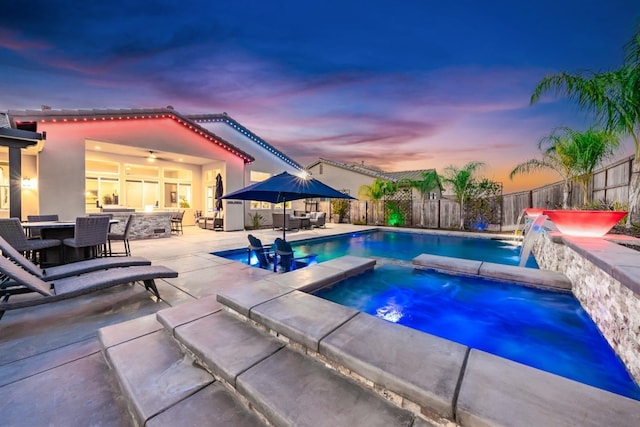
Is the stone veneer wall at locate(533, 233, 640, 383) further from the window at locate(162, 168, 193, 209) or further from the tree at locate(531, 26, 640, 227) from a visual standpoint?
the window at locate(162, 168, 193, 209)

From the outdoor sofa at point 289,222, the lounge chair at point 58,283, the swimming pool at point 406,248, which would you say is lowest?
the swimming pool at point 406,248

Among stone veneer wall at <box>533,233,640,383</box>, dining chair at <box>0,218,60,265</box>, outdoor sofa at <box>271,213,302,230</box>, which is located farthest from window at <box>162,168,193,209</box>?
stone veneer wall at <box>533,233,640,383</box>

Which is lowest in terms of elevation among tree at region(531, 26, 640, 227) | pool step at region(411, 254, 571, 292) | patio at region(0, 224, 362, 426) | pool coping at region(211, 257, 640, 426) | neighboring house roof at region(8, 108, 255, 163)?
patio at region(0, 224, 362, 426)

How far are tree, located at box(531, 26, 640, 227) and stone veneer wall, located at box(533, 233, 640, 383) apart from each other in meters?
2.40

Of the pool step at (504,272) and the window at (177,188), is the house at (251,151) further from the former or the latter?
the pool step at (504,272)

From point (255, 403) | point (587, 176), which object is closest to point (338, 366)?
point (255, 403)

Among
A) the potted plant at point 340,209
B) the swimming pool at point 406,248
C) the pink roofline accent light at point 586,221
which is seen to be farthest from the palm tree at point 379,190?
the pink roofline accent light at point 586,221

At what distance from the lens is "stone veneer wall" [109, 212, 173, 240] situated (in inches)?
384

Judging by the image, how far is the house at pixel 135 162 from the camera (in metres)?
8.11

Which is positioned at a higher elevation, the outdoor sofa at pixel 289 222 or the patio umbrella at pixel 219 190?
the patio umbrella at pixel 219 190

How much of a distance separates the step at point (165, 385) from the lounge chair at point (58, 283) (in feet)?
2.71

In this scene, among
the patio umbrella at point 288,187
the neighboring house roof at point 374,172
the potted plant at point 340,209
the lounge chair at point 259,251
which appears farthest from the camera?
the neighboring house roof at point 374,172

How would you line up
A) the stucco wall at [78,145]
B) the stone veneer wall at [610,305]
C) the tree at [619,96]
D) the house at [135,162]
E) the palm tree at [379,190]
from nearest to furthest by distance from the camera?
the stone veneer wall at [610,305] → the tree at [619,96] → the stucco wall at [78,145] → the house at [135,162] → the palm tree at [379,190]

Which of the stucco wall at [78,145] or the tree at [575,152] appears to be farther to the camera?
the stucco wall at [78,145]
